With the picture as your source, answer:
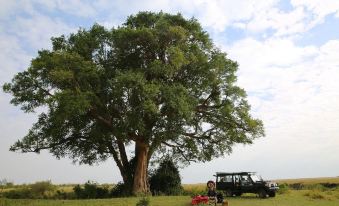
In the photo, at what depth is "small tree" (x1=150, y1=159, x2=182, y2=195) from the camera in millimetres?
37875

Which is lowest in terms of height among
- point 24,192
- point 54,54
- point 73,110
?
point 24,192

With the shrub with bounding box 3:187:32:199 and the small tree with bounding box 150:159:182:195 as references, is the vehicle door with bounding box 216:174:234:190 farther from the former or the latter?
the shrub with bounding box 3:187:32:199

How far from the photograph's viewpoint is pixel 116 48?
1431 inches

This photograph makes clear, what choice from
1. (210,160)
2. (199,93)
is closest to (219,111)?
(199,93)

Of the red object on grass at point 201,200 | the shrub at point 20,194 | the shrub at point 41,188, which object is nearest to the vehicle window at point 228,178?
the red object on grass at point 201,200

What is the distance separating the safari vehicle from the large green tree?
3.74 m

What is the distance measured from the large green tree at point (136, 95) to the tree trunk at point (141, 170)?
0.28ft

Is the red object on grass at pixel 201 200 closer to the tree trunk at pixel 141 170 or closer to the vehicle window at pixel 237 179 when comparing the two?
the vehicle window at pixel 237 179

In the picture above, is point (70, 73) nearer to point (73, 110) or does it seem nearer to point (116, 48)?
point (73, 110)

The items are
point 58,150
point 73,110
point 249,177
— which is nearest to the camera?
point 73,110

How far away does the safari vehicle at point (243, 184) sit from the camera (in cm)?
3259

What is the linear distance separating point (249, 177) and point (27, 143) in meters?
18.4

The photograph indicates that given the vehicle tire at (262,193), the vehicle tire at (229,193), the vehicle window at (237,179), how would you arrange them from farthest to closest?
the vehicle tire at (229,193) < the vehicle window at (237,179) < the vehicle tire at (262,193)

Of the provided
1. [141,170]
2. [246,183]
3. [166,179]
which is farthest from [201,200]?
[166,179]
